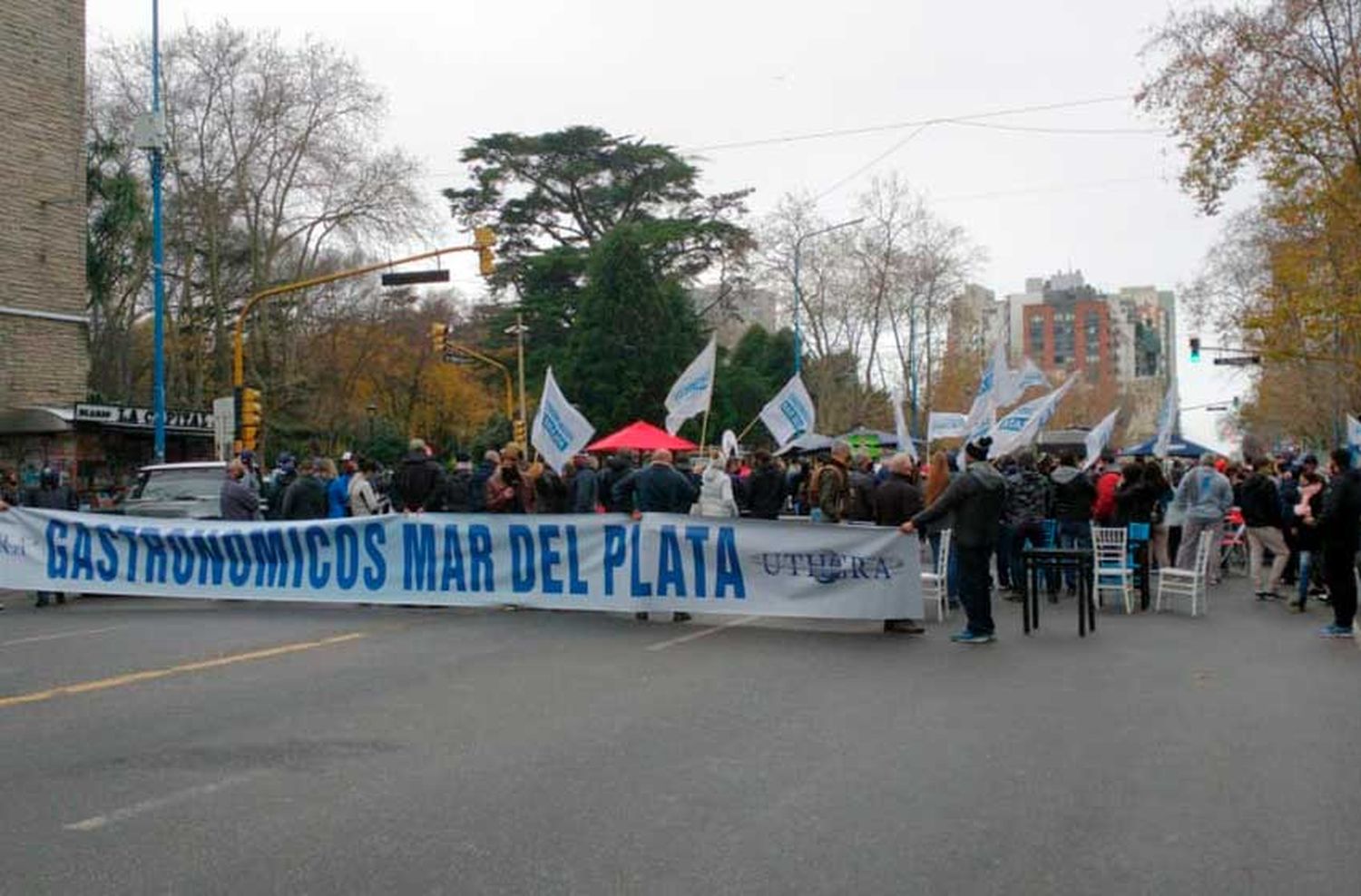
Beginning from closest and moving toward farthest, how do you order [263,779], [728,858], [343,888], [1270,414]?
[343,888], [728,858], [263,779], [1270,414]

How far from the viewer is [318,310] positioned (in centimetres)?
5603

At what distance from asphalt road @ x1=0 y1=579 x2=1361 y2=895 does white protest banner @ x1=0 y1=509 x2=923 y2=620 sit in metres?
0.83

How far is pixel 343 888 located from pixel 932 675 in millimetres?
5800

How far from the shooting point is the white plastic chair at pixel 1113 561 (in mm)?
14523

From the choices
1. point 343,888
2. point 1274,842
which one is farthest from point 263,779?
point 1274,842

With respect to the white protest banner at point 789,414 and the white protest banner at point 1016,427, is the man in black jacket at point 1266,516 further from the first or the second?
the white protest banner at point 789,414

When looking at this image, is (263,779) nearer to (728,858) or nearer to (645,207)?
(728,858)

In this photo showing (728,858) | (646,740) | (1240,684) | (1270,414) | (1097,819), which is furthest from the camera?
(1270,414)

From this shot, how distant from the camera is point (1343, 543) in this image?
483 inches

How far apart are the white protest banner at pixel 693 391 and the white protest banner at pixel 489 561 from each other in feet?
19.8

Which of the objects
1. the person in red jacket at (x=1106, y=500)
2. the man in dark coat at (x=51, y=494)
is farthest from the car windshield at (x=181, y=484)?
the person in red jacket at (x=1106, y=500)

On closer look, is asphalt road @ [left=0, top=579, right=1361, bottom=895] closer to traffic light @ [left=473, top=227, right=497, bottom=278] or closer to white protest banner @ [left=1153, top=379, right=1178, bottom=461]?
white protest banner @ [left=1153, top=379, right=1178, bottom=461]

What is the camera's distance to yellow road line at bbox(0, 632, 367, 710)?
8.80 meters

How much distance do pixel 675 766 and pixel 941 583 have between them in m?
7.21
